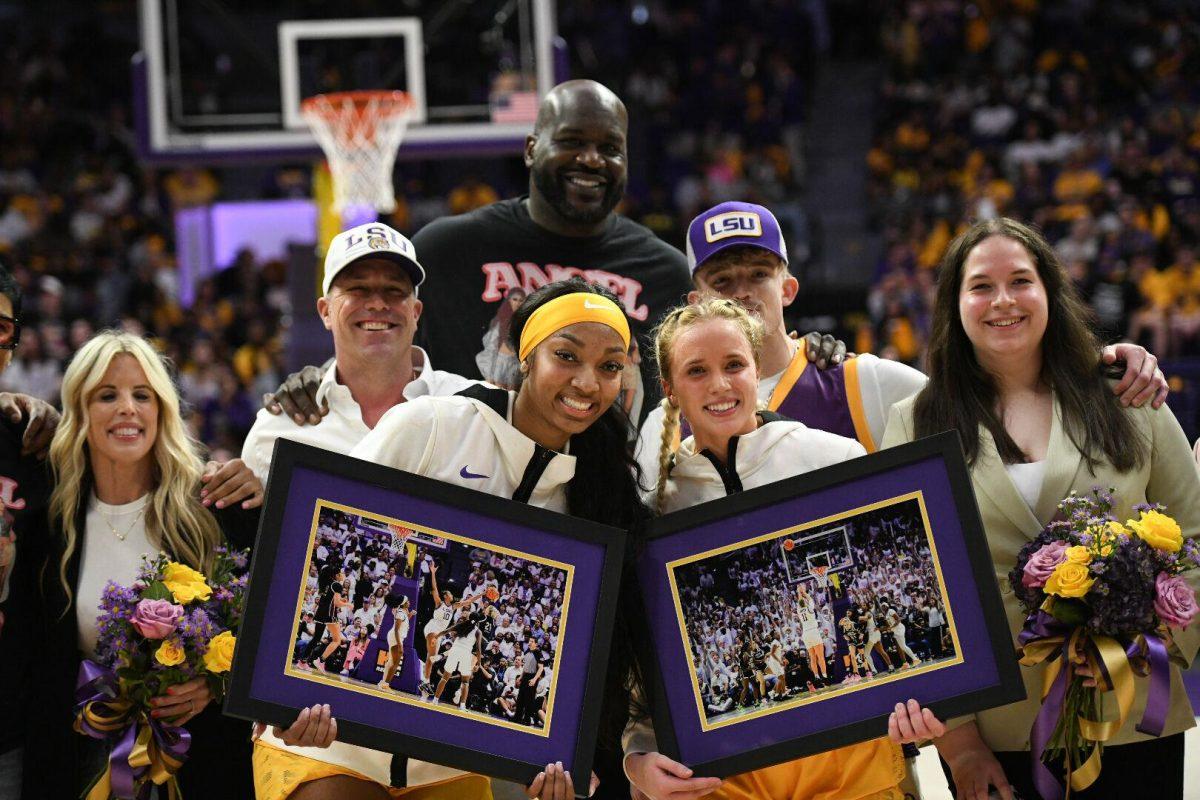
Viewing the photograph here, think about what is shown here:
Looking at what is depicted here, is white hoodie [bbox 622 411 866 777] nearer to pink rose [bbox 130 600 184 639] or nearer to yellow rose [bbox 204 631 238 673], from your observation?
yellow rose [bbox 204 631 238 673]

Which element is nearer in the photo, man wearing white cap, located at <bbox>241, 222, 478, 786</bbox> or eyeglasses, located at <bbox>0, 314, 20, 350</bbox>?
eyeglasses, located at <bbox>0, 314, 20, 350</bbox>

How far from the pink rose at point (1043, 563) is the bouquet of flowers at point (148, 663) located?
6.54ft

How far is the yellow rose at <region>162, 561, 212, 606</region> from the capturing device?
3652mm

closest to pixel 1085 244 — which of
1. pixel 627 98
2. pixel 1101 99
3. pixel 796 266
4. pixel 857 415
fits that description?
pixel 796 266

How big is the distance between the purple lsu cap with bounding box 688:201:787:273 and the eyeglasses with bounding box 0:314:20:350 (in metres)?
2.14

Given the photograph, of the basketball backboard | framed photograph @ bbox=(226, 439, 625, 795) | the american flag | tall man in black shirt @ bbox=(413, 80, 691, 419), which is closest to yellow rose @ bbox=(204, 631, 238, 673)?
framed photograph @ bbox=(226, 439, 625, 795)

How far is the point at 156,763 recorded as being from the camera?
3.68 metres

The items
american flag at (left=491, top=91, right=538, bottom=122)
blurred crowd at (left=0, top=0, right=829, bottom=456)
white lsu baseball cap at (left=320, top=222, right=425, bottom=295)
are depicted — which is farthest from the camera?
blurred crowd at (left=0, top=0, right=829, bottom=456)

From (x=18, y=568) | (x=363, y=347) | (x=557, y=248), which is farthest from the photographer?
(x=557, y=248)

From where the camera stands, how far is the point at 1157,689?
3256 millimetres

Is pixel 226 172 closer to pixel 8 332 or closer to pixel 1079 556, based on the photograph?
pixel 8 332

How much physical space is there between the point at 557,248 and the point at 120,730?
245cm

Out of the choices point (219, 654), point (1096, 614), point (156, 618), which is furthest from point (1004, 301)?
point (156, 618)

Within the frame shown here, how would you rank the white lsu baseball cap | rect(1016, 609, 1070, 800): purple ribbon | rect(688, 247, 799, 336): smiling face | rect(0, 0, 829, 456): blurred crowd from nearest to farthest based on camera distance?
rect(1016, 609, 1070, 800): purple ribbon → the white lsu baseball cap → rect(688, 247, 799, 336): smiling face → rect(0, 0, 829, 456): blurred crowd
